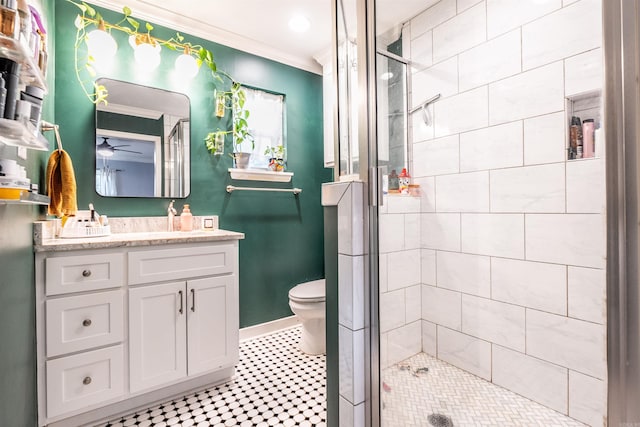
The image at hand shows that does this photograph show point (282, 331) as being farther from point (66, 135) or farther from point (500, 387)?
point (66, 135)

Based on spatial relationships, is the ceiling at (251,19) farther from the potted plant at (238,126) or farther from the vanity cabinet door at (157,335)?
the vanity cabinet door at (157,335)

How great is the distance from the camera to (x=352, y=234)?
1125mm

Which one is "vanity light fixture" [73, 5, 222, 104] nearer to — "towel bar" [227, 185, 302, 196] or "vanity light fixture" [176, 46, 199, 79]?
"vanity light fixture" [176, 46, 199, 79]

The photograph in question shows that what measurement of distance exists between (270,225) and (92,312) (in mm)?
1373

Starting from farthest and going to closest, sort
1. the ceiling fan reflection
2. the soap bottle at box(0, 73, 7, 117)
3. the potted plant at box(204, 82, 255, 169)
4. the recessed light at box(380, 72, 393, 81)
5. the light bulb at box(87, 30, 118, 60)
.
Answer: the potted plant at box(204, 82, 255, 169)
the ceiling fan reflection
the light bulb at box(87, 30, 118, 60)
the recessed light at box(380, 72, 393, 81)
the soap bottle at box(0, 73, 7, 117)

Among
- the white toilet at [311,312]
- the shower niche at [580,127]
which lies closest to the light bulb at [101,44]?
the white toilet at [311,312]

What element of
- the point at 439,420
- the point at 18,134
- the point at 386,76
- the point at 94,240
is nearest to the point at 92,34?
the point at 94,240

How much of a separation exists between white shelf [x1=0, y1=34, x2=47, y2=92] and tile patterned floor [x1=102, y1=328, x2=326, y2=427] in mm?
1525

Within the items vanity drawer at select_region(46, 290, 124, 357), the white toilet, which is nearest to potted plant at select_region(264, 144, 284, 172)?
the white toilet

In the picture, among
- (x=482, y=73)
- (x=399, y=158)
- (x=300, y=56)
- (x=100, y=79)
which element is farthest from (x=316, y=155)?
(x=100, y=79)

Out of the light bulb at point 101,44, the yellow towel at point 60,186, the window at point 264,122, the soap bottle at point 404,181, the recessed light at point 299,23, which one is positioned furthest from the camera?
the window at point 264,122

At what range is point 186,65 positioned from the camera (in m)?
2.08

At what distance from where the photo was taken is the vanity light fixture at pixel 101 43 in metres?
1.77

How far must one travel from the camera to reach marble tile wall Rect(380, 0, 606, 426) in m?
1.29
